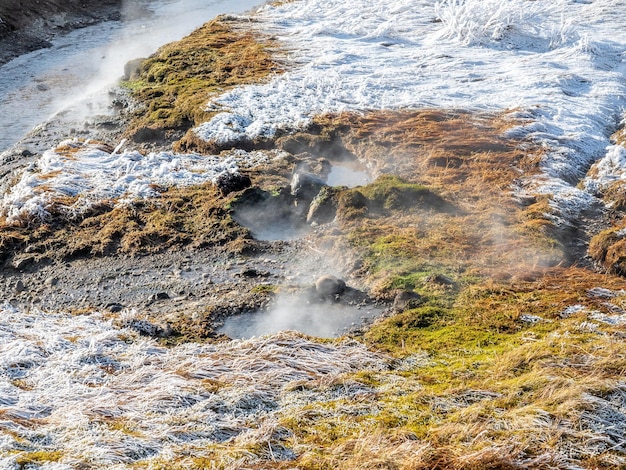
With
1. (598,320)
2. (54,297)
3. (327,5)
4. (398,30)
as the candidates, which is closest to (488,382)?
(598,320)

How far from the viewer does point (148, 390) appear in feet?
19.1

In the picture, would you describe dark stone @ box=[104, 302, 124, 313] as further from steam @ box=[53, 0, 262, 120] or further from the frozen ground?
steam @ box=[53, 0, 262, 120]

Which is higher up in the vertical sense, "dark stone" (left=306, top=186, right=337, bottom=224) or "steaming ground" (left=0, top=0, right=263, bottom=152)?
"steaming ground" (left=0, top=0, right=263, bottom=152)

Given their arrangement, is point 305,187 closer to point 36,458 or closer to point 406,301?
point 406,301

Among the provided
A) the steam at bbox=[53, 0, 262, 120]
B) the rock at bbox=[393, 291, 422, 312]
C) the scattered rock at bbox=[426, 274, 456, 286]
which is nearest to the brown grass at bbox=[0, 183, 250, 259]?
the rock at bbox=[393, 291, 422, 312]

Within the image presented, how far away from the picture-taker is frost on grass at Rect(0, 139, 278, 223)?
11289mm

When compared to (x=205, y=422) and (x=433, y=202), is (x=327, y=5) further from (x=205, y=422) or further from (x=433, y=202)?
(x=205, y=422)

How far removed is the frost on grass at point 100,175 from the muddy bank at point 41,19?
10003 mm

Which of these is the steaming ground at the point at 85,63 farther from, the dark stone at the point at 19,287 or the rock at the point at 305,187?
the rock at the point at 305,187

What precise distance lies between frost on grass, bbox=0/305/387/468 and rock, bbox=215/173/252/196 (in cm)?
398

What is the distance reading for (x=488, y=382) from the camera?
5.68 m

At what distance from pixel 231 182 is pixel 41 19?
1655cm

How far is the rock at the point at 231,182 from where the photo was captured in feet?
37.2

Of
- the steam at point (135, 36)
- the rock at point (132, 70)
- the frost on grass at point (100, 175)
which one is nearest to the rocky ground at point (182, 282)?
the frost on grass at point (100, 175)
